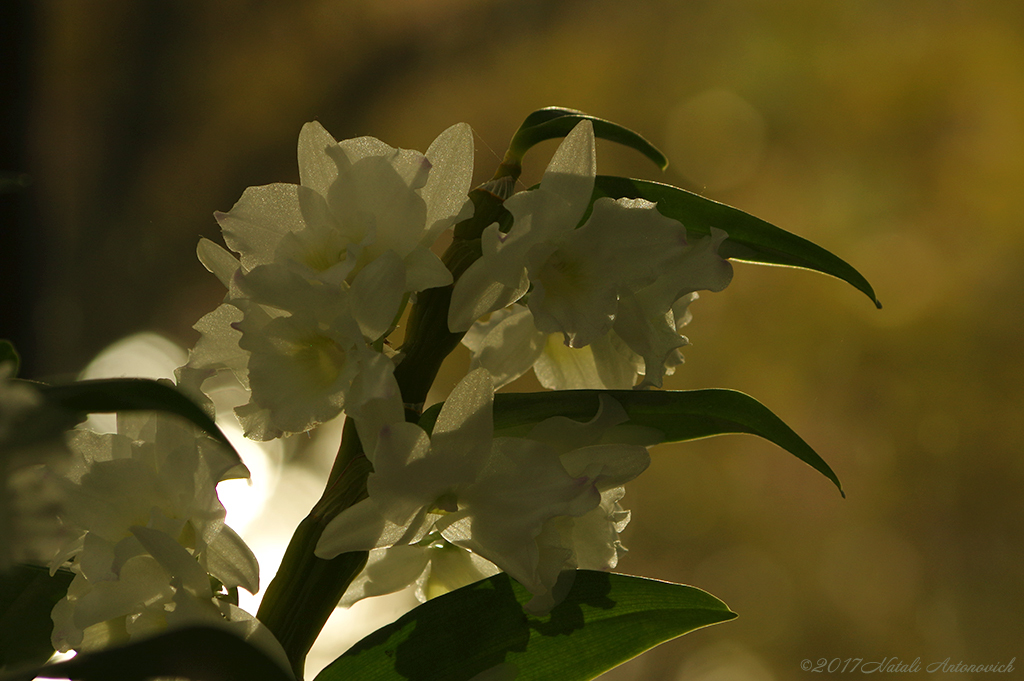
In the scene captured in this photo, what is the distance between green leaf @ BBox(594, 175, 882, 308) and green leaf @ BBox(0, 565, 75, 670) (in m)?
0.39

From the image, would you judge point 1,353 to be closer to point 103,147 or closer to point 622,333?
point 622,333

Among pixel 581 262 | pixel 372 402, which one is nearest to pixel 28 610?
pixel 372 402

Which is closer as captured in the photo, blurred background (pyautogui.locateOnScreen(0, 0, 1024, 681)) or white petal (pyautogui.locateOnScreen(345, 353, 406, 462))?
white petal (pyautogui.locateOnScreen(345, 353, 406, 462))

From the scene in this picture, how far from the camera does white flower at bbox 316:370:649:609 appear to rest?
34 centimetres

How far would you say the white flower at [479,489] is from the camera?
34 centimetres

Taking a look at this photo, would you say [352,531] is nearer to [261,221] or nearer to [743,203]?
[261,221]

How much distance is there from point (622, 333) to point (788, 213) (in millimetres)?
1970

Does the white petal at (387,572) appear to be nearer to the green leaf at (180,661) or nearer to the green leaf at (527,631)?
the green leaf at (527,631)

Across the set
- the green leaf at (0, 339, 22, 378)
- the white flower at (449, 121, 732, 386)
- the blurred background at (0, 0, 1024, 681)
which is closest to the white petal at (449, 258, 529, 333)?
the white flower at (449, 121, 732, 386)

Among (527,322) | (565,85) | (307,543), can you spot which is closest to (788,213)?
(565,85)

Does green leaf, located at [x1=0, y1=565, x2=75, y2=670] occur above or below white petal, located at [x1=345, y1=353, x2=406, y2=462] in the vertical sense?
below

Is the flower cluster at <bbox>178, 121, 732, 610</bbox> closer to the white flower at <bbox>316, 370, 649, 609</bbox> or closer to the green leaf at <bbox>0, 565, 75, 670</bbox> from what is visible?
the white flower at <bbox>316, 370, 649, 609</bbox>

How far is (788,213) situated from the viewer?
2180 mm

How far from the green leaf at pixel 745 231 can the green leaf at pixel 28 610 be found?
15.2 inches
